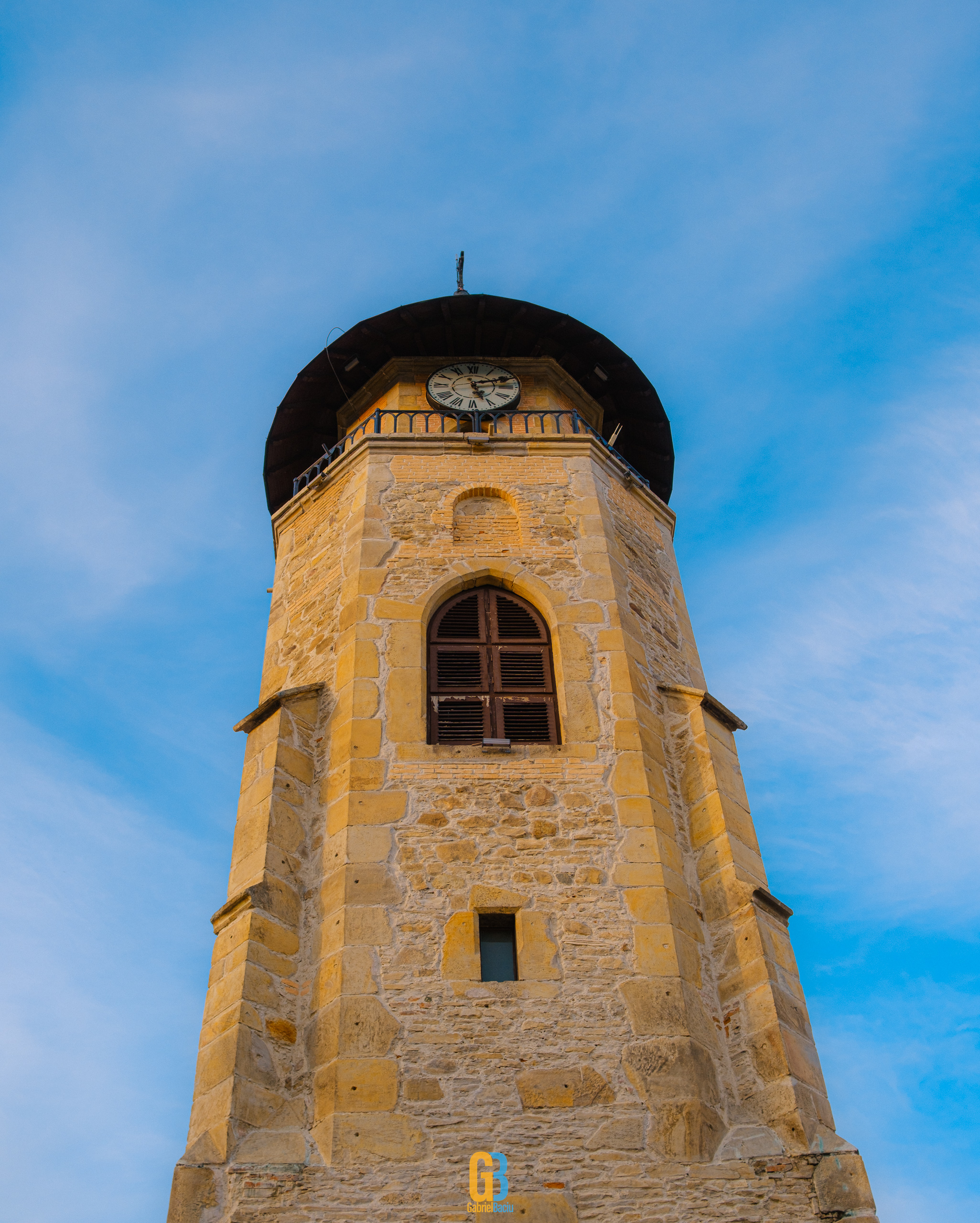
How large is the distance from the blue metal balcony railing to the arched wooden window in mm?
3658

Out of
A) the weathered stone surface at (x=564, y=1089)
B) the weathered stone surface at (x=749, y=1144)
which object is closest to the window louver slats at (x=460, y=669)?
the weathered stone surface at (x=564, y=1089)

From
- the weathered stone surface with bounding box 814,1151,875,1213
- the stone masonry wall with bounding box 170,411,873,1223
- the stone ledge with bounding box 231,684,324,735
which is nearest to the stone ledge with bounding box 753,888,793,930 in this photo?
the stone masonry wall with bounding box 170,411,873,1223

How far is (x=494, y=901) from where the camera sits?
11422 millimetres

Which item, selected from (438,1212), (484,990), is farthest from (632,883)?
(438,1212)

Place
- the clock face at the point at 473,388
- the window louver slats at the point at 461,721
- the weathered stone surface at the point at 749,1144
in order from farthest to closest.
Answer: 1. the clock face at the point at 473,388
2. the window louver slats at the point at 461,721
3. the weathered stone surface at the point at 749,1144

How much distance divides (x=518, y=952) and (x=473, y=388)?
9.94 meters

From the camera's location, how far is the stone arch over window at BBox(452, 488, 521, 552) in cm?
1529

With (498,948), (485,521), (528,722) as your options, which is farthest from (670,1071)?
(485,521)

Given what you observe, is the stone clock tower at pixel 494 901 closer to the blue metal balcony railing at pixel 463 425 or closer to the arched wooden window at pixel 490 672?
the arched wooden window at pixel 490 672

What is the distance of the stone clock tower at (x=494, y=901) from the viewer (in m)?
9.80

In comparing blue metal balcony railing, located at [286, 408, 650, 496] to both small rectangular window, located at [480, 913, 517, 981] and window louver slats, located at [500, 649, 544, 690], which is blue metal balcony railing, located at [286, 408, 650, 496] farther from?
small rectangular window, located at [480, 913, 517, 981]

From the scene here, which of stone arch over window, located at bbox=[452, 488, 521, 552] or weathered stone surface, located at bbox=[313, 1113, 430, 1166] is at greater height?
stone arch over window, located at bbox=[452, 488, 521, 552]

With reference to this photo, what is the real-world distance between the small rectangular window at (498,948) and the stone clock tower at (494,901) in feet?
0.07

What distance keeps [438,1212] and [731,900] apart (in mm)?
3939
